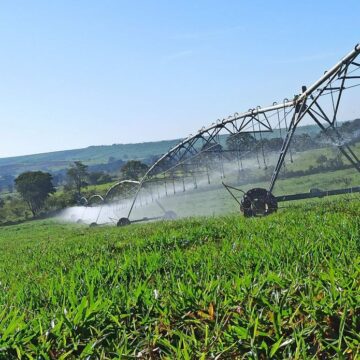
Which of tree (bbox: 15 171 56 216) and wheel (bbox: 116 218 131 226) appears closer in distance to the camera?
wheel (bbox: 116 218 131 226)

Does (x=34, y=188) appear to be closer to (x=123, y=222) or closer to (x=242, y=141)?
(x=123, y=222)

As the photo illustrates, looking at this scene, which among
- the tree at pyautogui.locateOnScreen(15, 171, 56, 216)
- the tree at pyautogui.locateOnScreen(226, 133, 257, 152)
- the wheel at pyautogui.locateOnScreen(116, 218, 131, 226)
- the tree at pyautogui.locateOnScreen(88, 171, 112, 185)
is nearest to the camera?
the tree at pyautogui.locateOnScreen(226, 133, 257, 152)

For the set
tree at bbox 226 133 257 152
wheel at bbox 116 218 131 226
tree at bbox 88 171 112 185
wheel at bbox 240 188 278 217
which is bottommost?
tree at bbox 88 171 112 185

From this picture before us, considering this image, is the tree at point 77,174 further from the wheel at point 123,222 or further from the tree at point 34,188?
the wheel at point 123,222

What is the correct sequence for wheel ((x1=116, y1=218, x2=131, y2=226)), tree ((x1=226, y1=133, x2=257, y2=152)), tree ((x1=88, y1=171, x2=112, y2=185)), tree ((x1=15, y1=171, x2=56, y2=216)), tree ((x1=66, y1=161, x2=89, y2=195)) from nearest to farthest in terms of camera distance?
tree ((x1=226, y1=133, x2=257, y2=152)) < wheel ((x1=116, y1=218, x2=131, y2=226)) < tree ((x1=15, y1=171, x2=56, y2=216)) < tree ((x1=66, y1=161, x2=89, y2=195)) < tree ((x1=88, y1=171, x2=112, y2=185))

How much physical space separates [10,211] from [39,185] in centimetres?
1178

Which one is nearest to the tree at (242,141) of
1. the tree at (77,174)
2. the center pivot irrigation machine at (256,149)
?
the center pivot irrigation machine at (256,149)

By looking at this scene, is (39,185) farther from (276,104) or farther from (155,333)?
(155,333)

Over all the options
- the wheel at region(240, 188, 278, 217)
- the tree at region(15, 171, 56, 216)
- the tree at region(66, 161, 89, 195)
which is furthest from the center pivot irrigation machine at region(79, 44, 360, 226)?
the tree at region(66, 161, 89, 195)

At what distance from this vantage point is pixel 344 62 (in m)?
15.9

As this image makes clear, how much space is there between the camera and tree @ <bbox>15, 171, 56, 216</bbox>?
115 m

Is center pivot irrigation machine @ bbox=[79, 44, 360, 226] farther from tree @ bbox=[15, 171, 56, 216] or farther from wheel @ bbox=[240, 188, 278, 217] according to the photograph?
tree @ bbox=[15, 171, 56, 216]

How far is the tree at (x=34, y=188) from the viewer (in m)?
115

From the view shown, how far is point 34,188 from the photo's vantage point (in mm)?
115500
